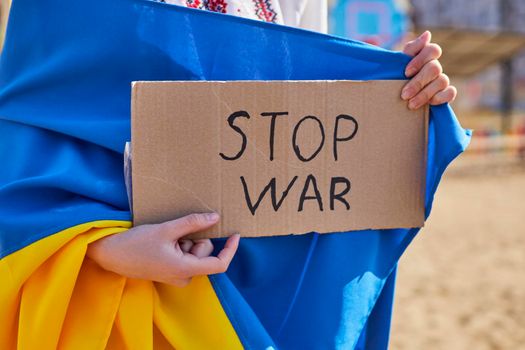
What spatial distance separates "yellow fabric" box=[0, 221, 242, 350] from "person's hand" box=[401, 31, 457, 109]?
1.61ft

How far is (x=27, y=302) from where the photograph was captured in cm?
88

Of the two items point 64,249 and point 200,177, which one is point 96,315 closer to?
point 64,249

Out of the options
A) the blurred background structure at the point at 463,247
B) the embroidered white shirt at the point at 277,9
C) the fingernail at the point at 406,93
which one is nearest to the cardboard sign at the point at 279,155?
the fingernail at the point at 406,93

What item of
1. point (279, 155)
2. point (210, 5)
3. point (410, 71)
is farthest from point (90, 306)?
point (410, 71)

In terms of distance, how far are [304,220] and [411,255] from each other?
148 inches

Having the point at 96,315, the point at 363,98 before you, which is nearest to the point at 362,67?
the point at 363,98

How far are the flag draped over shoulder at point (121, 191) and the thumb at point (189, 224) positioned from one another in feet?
0.26

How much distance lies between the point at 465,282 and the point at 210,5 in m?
3.28

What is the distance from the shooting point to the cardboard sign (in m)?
0.90

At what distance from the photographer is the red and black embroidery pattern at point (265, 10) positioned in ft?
3.59

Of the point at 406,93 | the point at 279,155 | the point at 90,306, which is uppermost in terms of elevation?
the point at 406,93

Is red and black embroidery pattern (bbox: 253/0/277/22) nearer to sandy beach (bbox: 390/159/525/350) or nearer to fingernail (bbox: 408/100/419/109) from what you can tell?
fingernail (bbox: 408/100/419/109)

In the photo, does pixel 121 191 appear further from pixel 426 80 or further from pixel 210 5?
pixel 426 80

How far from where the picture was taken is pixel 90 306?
903mm
